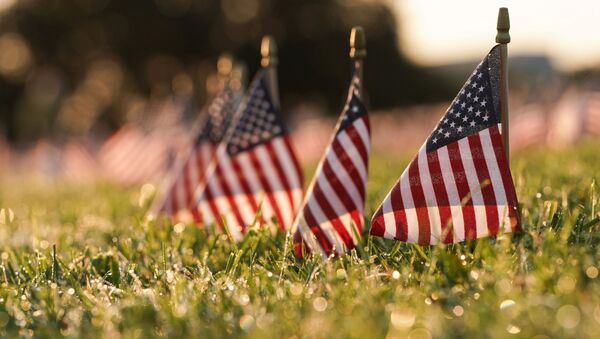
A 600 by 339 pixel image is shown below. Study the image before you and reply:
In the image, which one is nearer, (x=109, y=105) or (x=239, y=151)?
(x=239, y=151)

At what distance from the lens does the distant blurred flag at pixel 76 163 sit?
19.6m

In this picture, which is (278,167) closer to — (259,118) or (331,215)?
(259,118)

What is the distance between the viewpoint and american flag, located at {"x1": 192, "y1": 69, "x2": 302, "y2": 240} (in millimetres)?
5906

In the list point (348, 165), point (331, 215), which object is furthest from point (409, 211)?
point (348, 165)

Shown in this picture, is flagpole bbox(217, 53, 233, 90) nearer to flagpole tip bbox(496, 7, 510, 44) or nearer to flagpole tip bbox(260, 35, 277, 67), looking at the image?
flagpole tip bbox(260, 35, 277, 67)

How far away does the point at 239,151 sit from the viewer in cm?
606

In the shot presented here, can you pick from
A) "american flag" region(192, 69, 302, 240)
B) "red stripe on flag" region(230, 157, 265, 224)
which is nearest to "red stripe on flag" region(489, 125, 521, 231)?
"american flag" region(192, 69, 302, 240)

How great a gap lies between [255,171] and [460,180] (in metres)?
2.20

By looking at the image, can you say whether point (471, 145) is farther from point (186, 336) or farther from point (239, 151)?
point (239, 151)

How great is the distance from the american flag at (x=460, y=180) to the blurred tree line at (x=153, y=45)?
46.1 metres

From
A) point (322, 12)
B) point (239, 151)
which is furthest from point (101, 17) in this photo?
point (239, 151)

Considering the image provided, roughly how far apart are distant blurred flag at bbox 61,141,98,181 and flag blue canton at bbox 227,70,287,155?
1362 centimetres

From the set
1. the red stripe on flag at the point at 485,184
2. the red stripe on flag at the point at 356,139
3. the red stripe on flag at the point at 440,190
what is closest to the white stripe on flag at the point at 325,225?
the red stripe on flag at the point at 356,139

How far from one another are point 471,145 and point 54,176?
50.9 feet
